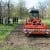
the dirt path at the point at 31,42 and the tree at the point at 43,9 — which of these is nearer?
the dirt path at the point at 31,42

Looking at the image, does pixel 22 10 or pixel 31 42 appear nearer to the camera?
pixel 31 42

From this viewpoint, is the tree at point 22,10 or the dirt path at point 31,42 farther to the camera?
the tree at point 22,10

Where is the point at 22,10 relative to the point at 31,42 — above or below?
above

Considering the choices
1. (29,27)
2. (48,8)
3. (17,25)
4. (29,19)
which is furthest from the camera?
(17,25)

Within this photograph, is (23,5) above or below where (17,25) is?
above

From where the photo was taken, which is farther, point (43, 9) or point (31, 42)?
point (43, 9)

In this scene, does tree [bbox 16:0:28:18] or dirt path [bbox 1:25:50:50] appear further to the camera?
tree [bbox 16:0:28:18]

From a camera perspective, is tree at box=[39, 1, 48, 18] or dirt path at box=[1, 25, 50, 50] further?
tree at box=[39, 1, 48, 18]

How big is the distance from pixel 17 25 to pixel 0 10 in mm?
1178

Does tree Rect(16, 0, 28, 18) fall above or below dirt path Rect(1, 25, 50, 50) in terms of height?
above

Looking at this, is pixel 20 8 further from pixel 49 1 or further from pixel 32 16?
pixel 49 1

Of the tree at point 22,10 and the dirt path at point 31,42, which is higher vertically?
the tree at point 22,10

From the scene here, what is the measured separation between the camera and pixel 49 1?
741 cm

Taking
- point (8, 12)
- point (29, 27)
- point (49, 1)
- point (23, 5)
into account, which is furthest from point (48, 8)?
point (29, 27)
